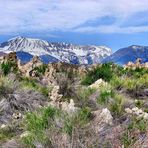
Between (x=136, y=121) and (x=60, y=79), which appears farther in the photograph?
(x=60, y=79)

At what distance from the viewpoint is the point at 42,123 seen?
9.12 metres

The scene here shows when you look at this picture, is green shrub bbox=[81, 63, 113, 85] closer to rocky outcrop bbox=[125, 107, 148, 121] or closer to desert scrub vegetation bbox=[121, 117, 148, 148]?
rocky outcrop bbox=[125, 107, 148, 121]

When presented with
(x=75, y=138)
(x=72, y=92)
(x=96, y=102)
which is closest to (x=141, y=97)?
(x=72, y=92)

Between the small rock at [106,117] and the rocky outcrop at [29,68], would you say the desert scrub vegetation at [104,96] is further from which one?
the rocky outcrop at [29,68]

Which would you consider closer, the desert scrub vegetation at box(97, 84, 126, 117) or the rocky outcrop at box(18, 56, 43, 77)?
the desert scrub vegetation at box(97, 84, 126, 117)

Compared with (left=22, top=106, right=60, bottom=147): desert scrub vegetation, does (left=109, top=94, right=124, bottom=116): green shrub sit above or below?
below

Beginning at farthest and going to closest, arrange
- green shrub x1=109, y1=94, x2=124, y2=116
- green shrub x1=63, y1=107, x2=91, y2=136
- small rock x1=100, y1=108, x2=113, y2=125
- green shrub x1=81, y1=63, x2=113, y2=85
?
green shrub x1=81, y1=63, x2=113, y2=85, green shrub x1=109, y1=94, x2=124, y2=116, small rock x1=100, y1=108, x2=113, y2=125, green shrub x1=63, y1=107, x2=91, y2=136

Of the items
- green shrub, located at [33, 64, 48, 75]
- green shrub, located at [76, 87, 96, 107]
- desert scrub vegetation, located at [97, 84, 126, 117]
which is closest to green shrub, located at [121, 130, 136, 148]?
desert scrub vegetation, located at [97, 84, 126, 117]

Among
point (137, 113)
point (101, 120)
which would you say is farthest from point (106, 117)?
point (137, 113)

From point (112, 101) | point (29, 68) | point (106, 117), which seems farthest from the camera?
point (29, 68)

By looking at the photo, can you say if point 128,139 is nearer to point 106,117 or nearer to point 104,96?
point 106,117

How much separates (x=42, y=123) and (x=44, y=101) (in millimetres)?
4585

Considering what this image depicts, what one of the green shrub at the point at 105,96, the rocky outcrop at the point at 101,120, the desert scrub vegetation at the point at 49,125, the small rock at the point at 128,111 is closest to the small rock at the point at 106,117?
the rocky outcrop at the point at 101,120

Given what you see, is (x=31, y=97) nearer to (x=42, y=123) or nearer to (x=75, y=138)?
(x=42, y=123)
